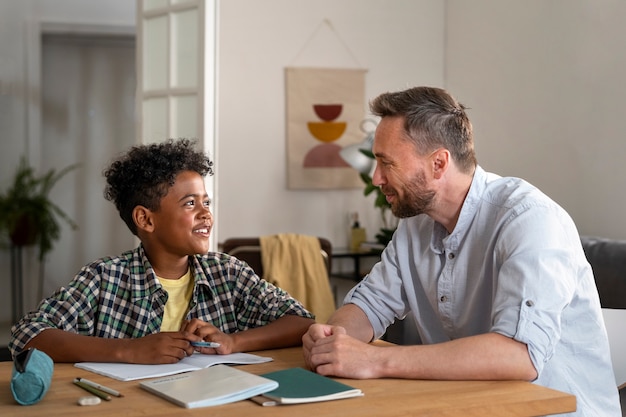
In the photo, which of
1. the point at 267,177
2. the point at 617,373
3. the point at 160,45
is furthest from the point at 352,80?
the point at 617,373

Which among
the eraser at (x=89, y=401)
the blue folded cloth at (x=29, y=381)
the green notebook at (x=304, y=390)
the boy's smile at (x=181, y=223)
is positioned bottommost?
the eraser at (x=89, y=401)

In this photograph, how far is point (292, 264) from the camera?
166 inches

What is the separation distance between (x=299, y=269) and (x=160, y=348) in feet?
8.22

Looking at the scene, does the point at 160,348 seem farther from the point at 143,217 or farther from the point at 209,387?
the point at 143,217

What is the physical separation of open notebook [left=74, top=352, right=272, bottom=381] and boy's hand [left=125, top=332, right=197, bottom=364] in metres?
0.02

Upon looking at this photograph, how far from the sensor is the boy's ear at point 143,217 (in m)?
2.12

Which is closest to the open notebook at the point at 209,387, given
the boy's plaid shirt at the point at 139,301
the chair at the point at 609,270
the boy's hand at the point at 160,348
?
the boy's hand at the point at 160,348

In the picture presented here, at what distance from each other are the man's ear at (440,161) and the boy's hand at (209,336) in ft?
1.91

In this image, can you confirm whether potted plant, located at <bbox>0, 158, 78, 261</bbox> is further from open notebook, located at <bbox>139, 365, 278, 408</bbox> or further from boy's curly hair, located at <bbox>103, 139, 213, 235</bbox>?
open notebook, located at <bbox>139, 365, 278, 408</bbox>

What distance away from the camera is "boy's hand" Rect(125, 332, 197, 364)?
1713mm

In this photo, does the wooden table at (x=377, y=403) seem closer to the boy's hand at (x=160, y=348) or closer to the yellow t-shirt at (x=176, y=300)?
the boy's hand at (x=160, y=348)

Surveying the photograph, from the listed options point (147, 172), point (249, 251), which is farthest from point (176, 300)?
point (249, 251)

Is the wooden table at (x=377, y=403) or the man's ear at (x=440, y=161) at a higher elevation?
the man's ear at (x=440, y=161)

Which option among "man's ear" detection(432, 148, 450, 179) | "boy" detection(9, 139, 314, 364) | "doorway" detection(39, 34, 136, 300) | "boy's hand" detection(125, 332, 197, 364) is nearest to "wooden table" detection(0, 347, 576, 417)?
"boy's hand" detection(125, 332, 197, 364)
